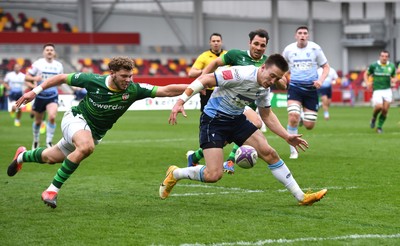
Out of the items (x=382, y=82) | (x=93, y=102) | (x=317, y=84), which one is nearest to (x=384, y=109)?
(x=382, y=82)

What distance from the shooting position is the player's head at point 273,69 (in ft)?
32.1

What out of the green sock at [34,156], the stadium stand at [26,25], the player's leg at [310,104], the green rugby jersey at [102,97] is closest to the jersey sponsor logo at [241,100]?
the green rugby jersey at [102,97]

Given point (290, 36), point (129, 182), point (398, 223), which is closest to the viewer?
point (398, 223)

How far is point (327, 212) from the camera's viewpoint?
10000 mm

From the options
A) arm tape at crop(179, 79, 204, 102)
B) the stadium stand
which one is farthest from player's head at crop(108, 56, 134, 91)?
the stadium stand

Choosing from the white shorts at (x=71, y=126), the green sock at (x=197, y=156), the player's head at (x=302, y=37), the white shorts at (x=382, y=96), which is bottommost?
the green sock at (x=197, y=156)

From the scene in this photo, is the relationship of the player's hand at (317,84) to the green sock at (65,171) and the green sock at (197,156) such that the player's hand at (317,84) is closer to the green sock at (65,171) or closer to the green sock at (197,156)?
the green sock at (197,156)

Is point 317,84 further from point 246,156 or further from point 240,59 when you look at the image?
point 246,156

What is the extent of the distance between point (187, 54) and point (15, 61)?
13423 millimetres

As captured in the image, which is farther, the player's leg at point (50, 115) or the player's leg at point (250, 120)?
the player's leg at point (50, 115)

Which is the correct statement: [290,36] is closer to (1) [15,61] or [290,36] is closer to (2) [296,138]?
(1) [15,61]

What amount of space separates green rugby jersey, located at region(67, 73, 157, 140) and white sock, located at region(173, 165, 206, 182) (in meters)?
1.02

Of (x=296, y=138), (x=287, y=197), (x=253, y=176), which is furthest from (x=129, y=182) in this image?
(x=296, y=138)

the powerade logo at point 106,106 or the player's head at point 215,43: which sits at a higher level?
the player's head at point 215,43
